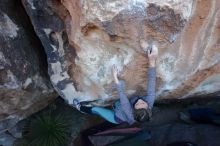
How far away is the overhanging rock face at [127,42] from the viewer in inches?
82.9

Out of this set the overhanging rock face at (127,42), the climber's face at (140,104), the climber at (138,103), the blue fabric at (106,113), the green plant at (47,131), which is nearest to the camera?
the overhanging rock face at (127,42)

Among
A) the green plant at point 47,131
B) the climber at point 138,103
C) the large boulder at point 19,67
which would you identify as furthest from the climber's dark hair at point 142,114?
the green plant at point 47,131

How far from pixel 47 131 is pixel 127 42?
3.87ft

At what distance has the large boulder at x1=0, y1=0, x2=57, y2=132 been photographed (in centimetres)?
248

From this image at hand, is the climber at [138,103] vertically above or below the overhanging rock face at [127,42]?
below

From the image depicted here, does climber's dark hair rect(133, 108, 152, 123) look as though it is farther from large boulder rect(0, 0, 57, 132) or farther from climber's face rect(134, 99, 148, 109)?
large boulder rect(0, 0, 57, 132)

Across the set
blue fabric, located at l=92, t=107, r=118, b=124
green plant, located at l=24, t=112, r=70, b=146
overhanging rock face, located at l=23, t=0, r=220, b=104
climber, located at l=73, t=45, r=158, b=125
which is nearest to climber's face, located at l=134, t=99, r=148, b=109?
climber, located at l=73, t=45, r=158, b=125

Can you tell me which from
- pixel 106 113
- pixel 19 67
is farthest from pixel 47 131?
pixel 19 67

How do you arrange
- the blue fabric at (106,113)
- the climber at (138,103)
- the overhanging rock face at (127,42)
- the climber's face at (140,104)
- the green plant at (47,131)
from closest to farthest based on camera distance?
the overhanging rock face at (127,42), the climber at (138,103), the climber's face at (140,104), the blue fabric at (106,113), the green plant at (47,131)

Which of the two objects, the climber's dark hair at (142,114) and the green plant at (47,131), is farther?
the green plant at (47,131)

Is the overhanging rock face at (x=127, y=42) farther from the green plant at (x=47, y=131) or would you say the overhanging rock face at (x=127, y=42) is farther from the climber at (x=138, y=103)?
the green plant at (x=47, y=131)

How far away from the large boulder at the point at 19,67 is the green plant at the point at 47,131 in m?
0.17

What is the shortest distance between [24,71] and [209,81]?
1235mm

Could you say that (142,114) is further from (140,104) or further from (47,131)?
(47,131)
